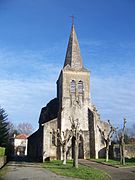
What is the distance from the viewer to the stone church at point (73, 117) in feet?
132

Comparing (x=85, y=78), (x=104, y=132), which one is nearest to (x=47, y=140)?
(x=104, y=132)

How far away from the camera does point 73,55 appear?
156 feet

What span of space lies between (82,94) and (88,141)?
8376 millimetres

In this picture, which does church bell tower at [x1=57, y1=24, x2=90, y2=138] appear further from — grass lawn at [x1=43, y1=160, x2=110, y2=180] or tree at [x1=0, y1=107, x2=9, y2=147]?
grass lawn at [x1=43, y1=160, x2=110, y2=180]

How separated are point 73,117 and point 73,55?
41.0 feet

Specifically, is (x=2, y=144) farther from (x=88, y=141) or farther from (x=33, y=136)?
(x=88, y=141)

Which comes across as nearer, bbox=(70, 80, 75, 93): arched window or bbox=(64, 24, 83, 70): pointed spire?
bbox=(70, 80, 75, 93): arched window

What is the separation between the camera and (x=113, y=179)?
1595cm

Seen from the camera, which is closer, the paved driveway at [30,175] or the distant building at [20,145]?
the paved driveway at [30,175]

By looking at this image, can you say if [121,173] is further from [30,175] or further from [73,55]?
[73,55]

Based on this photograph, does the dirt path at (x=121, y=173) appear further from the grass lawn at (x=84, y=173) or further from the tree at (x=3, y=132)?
the tree at (x=3, y=132)

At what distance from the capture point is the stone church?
40.2 m

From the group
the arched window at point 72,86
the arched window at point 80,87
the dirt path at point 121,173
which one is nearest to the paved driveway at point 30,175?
the dirt path at point 121,173

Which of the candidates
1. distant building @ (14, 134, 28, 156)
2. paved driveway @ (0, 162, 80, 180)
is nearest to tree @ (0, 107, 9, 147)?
paved driveway @ (0, 162, 80, 180)
